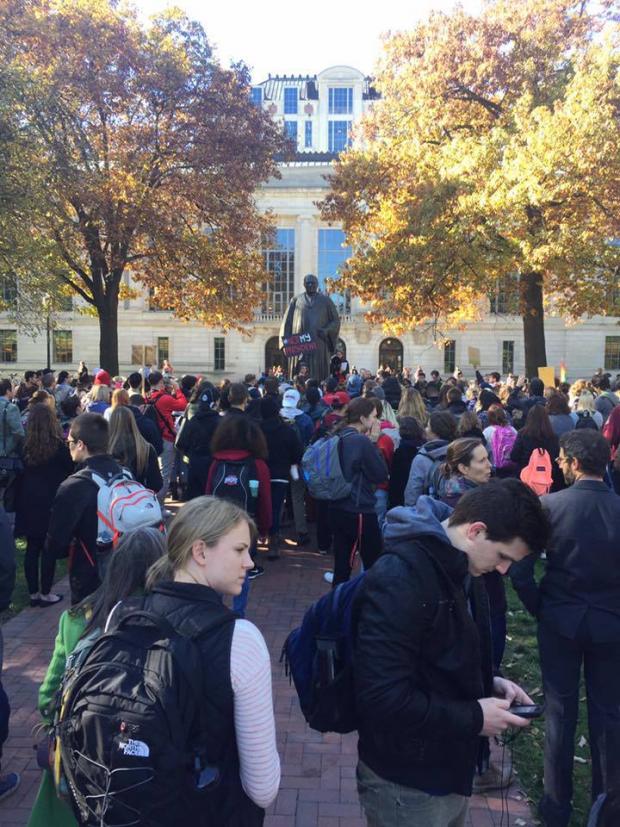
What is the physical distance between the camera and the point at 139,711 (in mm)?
1832

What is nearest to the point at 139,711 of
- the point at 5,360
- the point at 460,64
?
the point at 460,64

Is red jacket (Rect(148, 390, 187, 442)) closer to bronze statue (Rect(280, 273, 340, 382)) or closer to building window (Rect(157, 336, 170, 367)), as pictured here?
bronze statue (Rect(280, 273, 340, 382))

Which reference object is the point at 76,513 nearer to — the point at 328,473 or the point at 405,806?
the point at 328,473

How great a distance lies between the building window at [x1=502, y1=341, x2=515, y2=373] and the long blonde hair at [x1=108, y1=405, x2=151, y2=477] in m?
41.2

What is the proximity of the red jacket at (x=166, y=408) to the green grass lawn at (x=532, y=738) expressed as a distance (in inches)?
228

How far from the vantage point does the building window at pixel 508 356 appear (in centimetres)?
4472

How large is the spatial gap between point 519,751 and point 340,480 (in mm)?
2470

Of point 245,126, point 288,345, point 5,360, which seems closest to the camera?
point 288,345

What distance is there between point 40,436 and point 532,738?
15.8ft

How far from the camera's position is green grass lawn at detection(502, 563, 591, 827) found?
13.2ft

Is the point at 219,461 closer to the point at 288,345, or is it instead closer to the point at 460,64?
the point at 288,345

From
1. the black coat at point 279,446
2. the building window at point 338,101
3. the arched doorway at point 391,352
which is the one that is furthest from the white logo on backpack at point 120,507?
the building window at point 338,101

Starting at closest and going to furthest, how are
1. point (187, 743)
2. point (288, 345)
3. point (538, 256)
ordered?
point (187, 743) → point (288, 345) → point (538, 256)

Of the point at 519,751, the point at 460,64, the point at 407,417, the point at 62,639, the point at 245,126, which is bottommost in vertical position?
the point at 519,751
